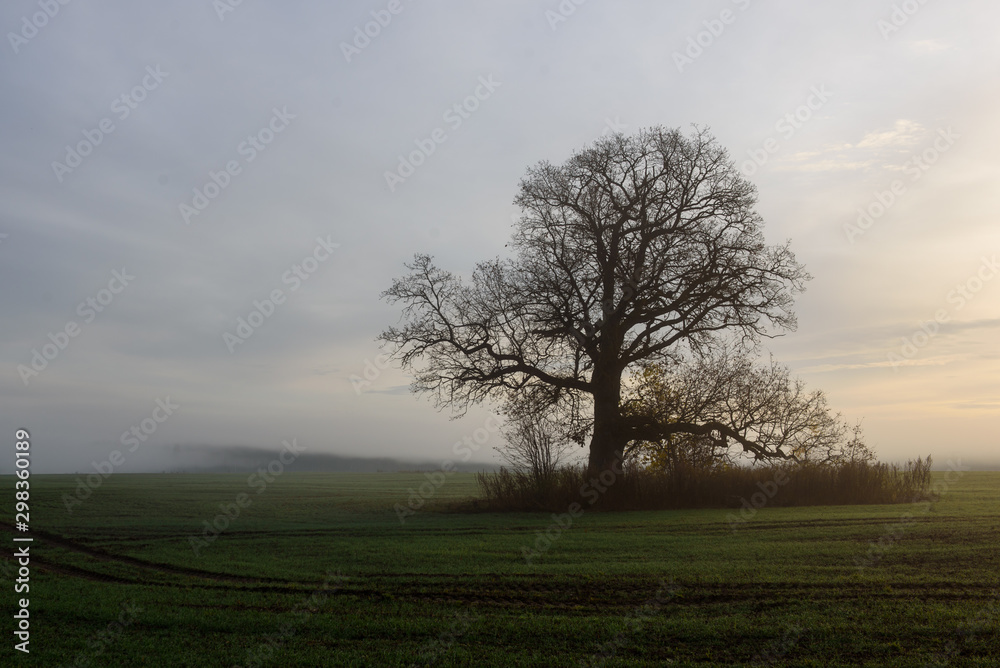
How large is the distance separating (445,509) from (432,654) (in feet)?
59.3

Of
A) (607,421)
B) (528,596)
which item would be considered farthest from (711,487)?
(528,596)

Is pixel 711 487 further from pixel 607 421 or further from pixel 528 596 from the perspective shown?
pixel 528 596

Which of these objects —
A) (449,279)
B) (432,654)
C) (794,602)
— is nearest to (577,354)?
(449,279)

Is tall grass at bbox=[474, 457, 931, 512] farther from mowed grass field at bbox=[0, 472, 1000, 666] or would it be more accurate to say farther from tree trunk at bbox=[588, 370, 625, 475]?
mowed grass field at bbox=[0, 472, 1000, 666]

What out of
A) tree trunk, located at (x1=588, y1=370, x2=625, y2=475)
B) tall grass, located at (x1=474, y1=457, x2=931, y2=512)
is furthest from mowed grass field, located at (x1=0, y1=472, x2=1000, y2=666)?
tree trunk, located at (x1=588, y1=370, x2=625, y2=475)

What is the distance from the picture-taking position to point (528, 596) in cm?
991

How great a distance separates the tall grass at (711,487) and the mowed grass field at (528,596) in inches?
213

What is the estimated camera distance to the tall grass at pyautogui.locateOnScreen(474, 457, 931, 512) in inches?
917

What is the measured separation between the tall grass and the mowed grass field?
5.41 m

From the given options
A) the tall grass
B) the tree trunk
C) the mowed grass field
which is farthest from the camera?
the tree trunk

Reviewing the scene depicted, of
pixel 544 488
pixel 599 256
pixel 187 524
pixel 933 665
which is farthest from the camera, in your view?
pixel 599 256

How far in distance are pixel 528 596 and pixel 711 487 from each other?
15.9 m

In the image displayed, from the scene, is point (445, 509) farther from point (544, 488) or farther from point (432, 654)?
point (432, 654)

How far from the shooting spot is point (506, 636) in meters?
7.97
